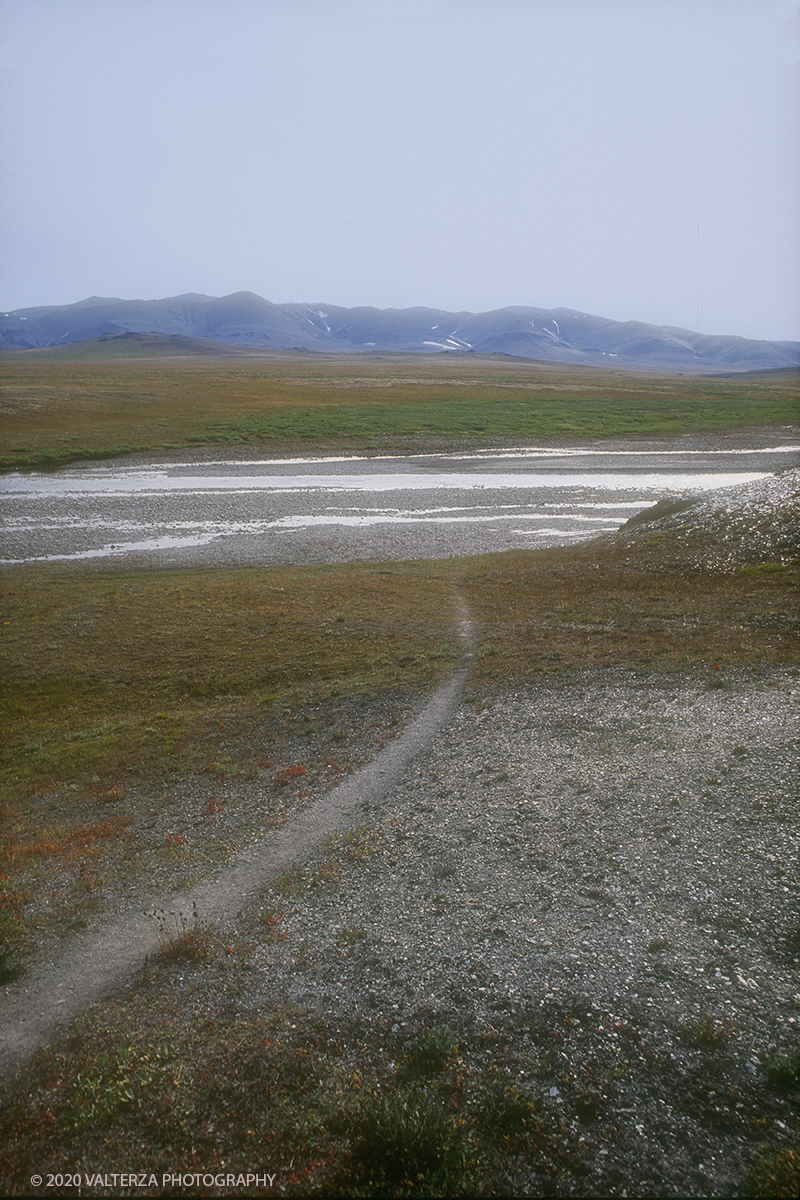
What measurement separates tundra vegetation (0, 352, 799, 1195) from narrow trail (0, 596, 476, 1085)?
1.29 feet

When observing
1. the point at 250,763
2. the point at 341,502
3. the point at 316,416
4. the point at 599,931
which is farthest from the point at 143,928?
the point at 316,416

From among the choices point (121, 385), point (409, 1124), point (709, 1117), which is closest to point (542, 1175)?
point (409, 1124)

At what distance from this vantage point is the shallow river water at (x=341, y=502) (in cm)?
3862

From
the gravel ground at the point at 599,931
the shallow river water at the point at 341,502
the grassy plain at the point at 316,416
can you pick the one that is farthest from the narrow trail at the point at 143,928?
the grassy plain at the point at 316,416

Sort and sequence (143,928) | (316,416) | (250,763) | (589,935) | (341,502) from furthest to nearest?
(316,416) < (341,502) < (250,763) < (143,928) < (589,935)

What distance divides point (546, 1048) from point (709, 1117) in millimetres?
1871

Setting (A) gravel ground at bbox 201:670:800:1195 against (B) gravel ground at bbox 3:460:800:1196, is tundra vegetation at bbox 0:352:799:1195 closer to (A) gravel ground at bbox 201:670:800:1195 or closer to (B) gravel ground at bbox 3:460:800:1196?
(B) gravel ground at bbox 3:460:800:1196

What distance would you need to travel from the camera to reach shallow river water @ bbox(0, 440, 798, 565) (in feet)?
127

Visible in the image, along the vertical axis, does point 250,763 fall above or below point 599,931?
above

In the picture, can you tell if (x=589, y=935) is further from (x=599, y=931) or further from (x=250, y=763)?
(x=250, y=763)

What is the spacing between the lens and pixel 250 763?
17.0 m

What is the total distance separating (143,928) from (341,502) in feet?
134

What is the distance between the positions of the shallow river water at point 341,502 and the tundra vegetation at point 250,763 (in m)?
4.31

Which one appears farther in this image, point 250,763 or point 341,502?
point 341,502
